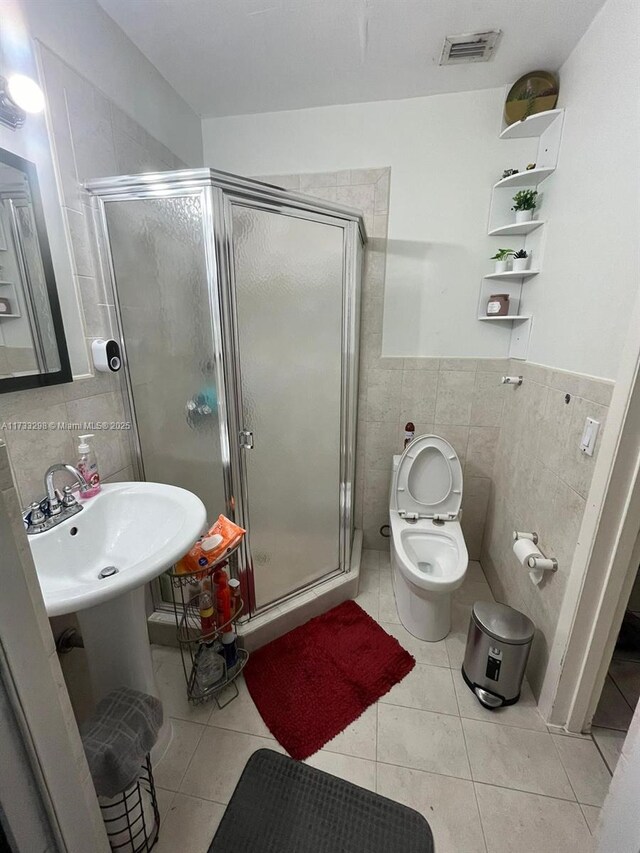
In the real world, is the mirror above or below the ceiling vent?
below

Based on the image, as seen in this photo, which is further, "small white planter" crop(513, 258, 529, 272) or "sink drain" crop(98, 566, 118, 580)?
"small white planter" crop(513, 258, 529, 272)

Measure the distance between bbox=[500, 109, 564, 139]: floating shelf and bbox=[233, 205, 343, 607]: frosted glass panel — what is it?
3.05ft

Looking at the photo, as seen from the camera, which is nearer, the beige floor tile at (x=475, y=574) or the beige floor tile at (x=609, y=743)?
the beige floor tile at (x=609, y=743)

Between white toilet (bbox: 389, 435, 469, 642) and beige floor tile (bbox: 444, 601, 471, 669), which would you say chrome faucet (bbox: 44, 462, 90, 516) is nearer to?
A: white toilet (bbox: 389, 435, 469, 642)

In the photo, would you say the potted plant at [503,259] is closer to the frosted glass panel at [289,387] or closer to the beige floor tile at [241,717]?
the frosted glass panel at [289,387]

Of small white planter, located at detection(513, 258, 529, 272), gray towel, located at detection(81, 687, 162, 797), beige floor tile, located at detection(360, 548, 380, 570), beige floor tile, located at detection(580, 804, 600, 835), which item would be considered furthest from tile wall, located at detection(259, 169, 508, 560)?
gray towel, located at detection(81, 687, 162, 797)

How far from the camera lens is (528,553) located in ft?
4.44

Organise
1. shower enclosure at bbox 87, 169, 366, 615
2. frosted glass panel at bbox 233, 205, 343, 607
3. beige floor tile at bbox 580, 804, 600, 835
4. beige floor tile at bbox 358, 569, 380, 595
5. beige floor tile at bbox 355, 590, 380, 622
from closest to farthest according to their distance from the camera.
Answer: beige floor tile at bbox 580, 804, 600, 835
shower enclosure at bbox 87, 169, 366, 615
frosted glass panel at bbox 233, 205, 343, 607
beige floor tile at bbox 355, 590, 380, 622
beige floor tile at bbox 358, 569, 380, 595

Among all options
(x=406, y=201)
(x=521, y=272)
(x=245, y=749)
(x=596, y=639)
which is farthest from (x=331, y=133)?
(x=245, y=749)

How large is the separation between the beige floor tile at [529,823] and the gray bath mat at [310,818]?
7.9 inches

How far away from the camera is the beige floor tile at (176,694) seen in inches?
52.0

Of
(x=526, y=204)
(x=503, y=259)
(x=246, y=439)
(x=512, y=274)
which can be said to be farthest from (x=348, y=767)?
(x=526, y=204)

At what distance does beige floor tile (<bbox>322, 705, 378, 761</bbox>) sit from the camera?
1.21 meters

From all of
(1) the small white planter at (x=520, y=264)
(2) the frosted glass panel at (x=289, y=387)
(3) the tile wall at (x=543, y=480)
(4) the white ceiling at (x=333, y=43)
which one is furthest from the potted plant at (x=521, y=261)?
(2) the frosted glass panel at (x=289, y=387)
